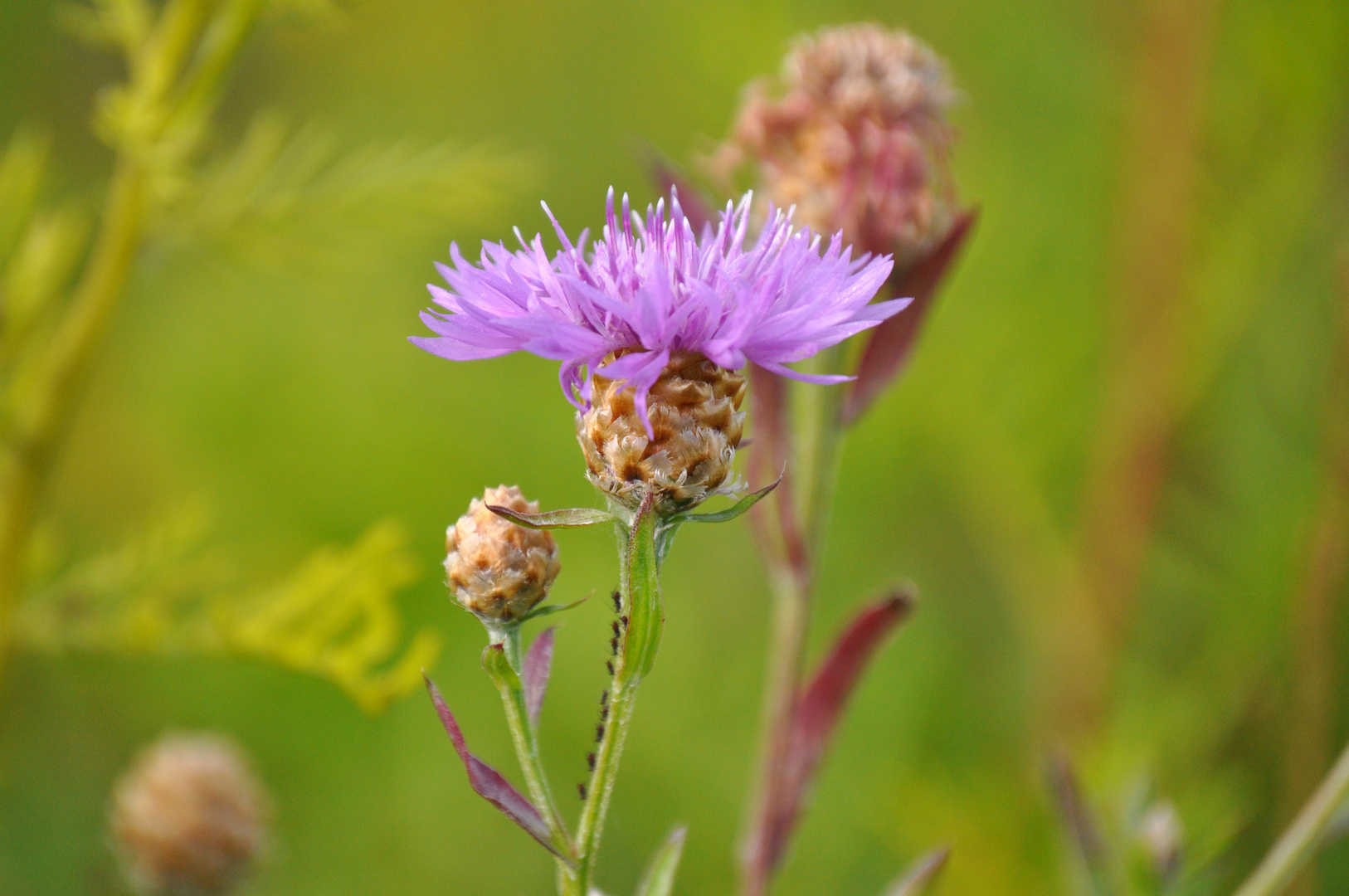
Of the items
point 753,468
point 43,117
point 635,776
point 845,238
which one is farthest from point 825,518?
point 43,117

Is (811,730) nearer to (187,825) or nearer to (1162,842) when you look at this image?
Result: (1162,842)

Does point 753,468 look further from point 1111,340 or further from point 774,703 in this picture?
point 1111,340

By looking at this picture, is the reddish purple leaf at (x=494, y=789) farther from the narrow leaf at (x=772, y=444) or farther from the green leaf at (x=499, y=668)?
the narrow leaf at (x=772, y=444)

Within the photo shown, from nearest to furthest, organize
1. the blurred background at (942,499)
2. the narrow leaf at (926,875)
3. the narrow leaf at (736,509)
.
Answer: the narrow leaf at (736,509) → the narrow leaf at (926,875) → the blurred background at (942,499)

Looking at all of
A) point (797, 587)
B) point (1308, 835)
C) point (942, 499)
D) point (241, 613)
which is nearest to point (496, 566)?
point (797, 587)

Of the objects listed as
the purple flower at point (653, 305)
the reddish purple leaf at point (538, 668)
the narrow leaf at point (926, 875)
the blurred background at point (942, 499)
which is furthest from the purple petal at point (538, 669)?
the blurred background at point (942, 499)

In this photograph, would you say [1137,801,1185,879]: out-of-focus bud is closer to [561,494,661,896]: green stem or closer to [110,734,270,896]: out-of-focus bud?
[561,494,661,896]: green stem
